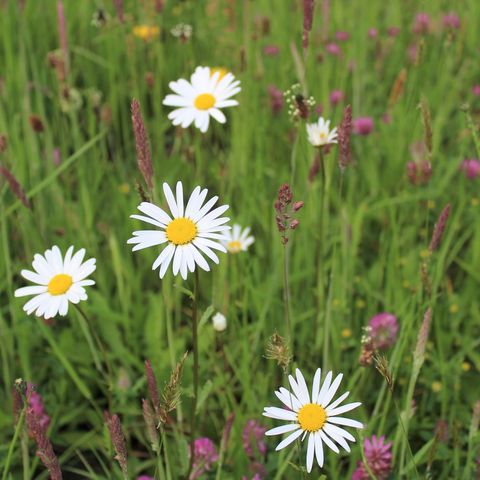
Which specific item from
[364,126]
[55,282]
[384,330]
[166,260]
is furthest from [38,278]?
[364,126]

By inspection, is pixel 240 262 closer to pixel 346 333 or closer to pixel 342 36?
pixel 346 333

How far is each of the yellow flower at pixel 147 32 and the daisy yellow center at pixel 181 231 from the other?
1.54 m

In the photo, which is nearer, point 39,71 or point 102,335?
point 102,335

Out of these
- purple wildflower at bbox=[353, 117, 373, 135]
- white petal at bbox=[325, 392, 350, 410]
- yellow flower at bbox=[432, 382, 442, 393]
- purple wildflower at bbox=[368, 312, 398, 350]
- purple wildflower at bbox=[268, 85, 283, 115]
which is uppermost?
purple wildflower at bbox=[268, 85, 283, 115]

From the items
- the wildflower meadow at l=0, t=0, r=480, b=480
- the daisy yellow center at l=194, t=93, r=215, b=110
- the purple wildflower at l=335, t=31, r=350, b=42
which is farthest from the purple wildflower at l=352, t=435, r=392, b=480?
the purple wildflower at l=335, t=31, r=350, b=42

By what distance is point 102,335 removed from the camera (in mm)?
1970

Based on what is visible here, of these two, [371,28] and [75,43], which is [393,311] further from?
[75,43]

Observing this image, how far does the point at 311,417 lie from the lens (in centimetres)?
107

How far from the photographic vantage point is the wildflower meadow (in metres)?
1.34

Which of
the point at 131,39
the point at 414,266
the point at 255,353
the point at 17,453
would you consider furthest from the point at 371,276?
the point at 131,39

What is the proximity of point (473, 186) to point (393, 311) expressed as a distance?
30.0 inches

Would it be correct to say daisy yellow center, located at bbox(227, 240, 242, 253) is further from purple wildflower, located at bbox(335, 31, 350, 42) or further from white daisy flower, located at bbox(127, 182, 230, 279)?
purple wildflower, located at bbox(335, 31, 350, 42)

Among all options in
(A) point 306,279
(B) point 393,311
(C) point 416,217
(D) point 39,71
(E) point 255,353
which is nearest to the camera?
(E) point 255,353

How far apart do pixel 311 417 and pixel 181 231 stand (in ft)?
1.29
